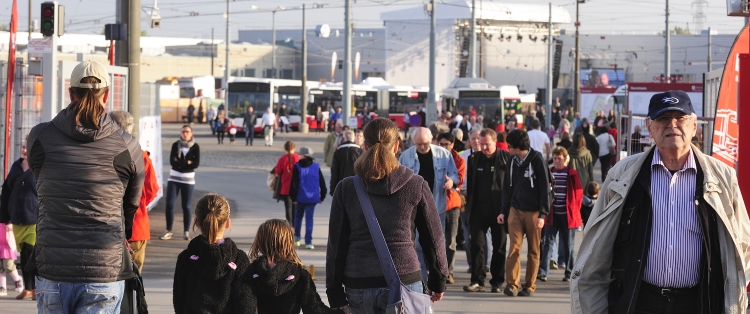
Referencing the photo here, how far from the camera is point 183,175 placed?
14852 millimetres

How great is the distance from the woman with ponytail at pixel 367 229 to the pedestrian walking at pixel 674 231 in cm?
111

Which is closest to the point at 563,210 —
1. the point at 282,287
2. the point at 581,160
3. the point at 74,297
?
the point at 581,160

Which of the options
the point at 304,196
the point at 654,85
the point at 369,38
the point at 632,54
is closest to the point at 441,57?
the point at 369,38

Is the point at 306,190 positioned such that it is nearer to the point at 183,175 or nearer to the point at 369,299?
the point at 183,175

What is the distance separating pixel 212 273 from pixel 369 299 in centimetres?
94

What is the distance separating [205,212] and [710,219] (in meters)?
2.80

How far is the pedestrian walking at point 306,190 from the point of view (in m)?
14.2

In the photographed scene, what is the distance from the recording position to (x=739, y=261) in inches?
177

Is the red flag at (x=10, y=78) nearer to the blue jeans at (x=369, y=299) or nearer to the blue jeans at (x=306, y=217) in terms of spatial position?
the blue jeans at (x=306, y=217)

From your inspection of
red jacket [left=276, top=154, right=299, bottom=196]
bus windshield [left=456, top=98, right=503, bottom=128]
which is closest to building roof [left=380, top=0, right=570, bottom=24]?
bus windshield [left=456, top=98, right=503, bottom=128]

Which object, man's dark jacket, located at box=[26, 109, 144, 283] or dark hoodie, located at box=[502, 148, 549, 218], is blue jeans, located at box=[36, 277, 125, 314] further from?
dark hoodie, located at box=[502, 148, 549, 218]

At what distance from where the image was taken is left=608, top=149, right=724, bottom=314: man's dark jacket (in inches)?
176

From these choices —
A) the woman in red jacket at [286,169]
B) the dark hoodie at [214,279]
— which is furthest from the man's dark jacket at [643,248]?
the woman in red jacket at [286,169]

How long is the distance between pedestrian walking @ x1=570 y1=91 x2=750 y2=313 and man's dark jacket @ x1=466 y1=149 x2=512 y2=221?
6360 millimetres
